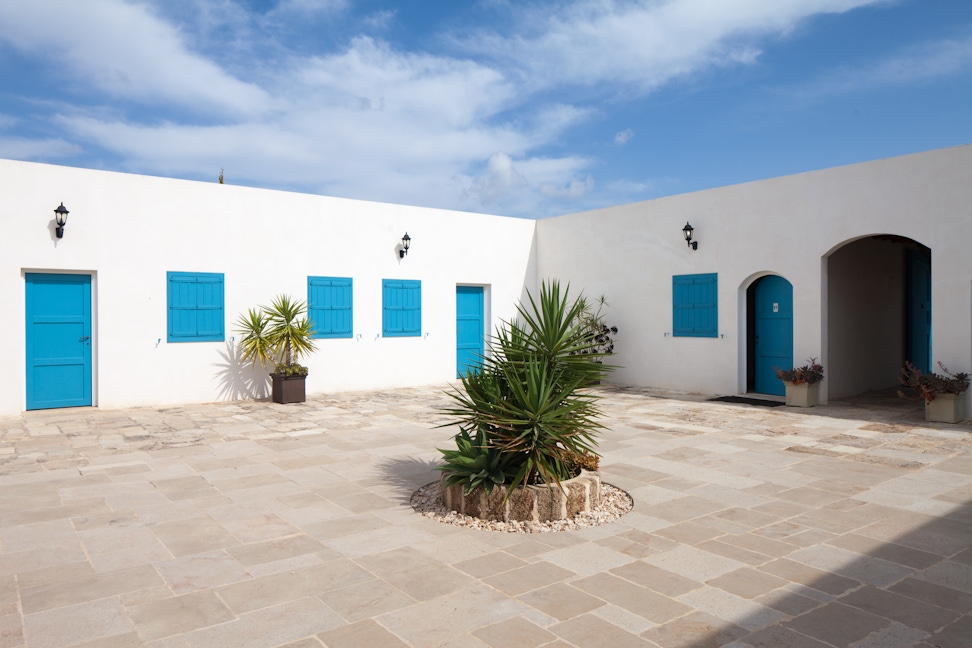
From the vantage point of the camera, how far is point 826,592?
10.0 ft

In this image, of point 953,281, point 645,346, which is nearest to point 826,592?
point 953,281

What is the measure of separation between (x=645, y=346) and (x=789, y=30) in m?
5.28

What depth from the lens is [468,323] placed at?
12516 mm

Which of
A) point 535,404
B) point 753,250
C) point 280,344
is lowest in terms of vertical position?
point 535,404

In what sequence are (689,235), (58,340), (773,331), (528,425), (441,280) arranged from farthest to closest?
(441,280), (689,235), (773,331), (58,340), (528,425)

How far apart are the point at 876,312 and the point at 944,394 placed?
3246 mm

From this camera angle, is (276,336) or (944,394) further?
(276,336)

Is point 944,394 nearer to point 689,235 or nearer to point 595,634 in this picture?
point 689,235

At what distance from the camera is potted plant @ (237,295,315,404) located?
9.47 m

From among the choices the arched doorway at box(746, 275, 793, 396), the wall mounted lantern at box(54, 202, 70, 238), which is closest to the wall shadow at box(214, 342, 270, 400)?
the wall mounted lantern at box(54, 202, 70, 238)

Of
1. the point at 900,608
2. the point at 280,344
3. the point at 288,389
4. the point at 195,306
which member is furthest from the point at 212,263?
the point at 900,608

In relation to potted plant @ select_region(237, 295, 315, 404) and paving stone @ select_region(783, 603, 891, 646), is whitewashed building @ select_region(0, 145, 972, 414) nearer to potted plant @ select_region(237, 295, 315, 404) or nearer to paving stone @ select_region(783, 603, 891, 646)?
potted plant @ select_region(237, 295, 315, 404)

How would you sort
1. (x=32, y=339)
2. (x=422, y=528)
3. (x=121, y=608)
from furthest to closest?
(x=32, y=339) < (x=422, y=528) < (x=121, y=608)

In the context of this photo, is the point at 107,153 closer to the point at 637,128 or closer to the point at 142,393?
the point at 142,393
